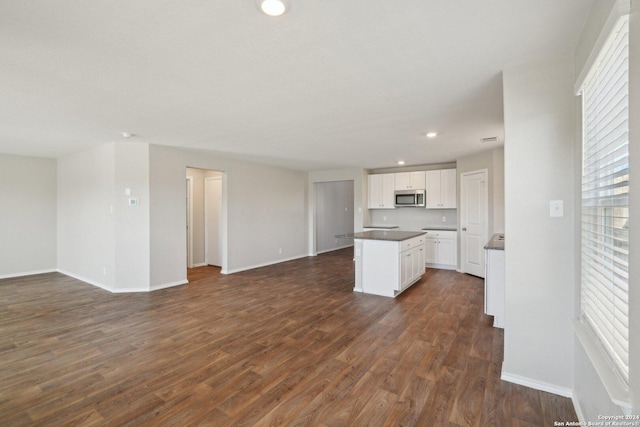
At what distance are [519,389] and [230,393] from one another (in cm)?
208

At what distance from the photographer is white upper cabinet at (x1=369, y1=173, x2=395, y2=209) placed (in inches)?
292

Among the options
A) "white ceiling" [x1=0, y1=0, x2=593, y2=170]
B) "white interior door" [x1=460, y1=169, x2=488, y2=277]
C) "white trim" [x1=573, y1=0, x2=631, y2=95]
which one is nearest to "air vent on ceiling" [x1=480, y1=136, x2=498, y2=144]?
"white ceiling" [x1=0, y1=0, x2=593, y2=170]

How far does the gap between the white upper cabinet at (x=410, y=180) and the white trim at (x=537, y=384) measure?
17.0ft

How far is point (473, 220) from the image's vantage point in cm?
577

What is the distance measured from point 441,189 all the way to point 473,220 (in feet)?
3.94

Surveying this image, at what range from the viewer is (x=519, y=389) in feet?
6.94

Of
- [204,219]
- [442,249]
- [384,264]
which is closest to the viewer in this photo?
[384,264]

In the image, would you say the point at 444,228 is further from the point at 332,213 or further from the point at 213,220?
the point at 213,220

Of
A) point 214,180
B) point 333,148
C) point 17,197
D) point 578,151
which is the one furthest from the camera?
point 214,180

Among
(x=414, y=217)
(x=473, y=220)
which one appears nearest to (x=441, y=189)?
(x=414, y=217)

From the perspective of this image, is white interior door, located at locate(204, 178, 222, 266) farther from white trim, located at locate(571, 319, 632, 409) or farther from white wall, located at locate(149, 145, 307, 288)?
white trim, located at locate(571, 319, 632, 409)

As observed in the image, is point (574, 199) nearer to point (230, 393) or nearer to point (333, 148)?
point (230, 393)

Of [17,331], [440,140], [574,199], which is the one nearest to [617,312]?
[574,199]

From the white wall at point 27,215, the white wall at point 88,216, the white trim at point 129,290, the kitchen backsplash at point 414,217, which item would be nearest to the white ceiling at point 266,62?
the white wall at point 88,216
